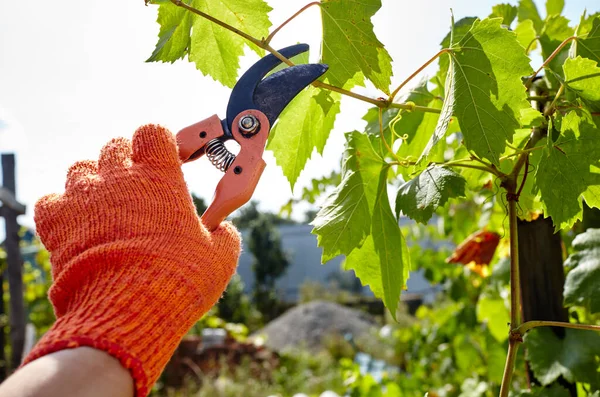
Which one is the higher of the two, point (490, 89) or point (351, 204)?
point (490, 89)

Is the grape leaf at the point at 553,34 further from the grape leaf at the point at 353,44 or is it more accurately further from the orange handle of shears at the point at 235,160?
the orange handle of shears at the point at 235,160

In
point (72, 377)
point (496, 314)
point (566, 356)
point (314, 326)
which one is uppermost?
point (72, 377)

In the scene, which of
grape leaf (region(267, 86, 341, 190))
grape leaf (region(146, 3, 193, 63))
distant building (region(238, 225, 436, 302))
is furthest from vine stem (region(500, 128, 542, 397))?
distant building (region(238, 225, 436, 302))

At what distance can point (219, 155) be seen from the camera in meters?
0.94

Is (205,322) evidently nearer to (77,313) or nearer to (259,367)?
(259,367)

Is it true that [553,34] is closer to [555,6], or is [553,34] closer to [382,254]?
[555,6]

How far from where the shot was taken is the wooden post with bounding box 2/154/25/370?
243 inches

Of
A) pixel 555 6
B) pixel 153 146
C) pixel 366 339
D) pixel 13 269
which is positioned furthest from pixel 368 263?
pixel 366 339

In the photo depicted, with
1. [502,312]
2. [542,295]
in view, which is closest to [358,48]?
[542,295]

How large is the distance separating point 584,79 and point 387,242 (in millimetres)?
372

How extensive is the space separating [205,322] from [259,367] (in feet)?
5.79

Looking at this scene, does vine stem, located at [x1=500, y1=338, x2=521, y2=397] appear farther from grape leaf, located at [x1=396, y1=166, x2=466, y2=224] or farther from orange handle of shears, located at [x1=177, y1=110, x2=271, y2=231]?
orange handle of shears, located at [x1=177, y1=110, x2=271, y2=231]

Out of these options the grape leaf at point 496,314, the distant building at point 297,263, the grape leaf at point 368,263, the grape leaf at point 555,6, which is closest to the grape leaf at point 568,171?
the grape leaf at point 368,263

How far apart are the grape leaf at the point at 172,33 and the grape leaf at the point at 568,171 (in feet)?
1.92
